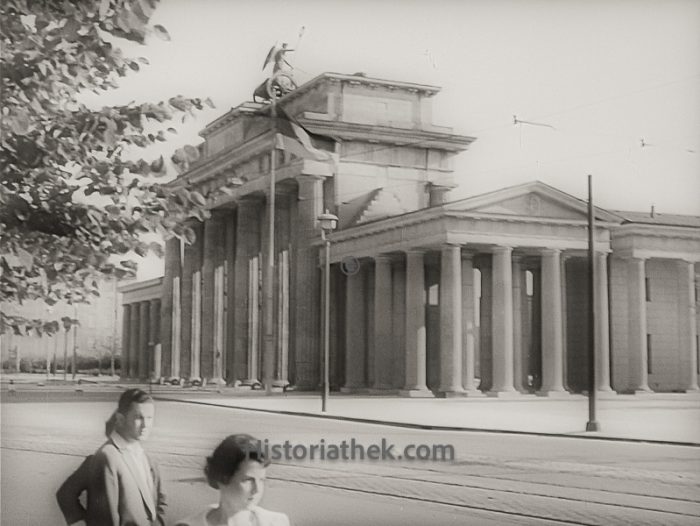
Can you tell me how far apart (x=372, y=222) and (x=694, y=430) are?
4924 millimetres

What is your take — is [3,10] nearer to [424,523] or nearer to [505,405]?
[424,523]

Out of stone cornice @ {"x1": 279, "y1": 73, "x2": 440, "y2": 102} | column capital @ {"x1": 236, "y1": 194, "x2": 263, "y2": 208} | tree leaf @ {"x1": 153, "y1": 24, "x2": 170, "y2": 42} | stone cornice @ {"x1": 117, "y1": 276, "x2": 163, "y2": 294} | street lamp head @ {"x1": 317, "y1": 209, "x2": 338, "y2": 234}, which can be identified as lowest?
stone cornice @ {"x1": 117, "y1": 276, "x2": 163, "y2": 294}

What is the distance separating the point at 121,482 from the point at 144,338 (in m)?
5.59

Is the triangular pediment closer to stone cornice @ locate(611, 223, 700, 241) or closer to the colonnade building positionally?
the colonnade building

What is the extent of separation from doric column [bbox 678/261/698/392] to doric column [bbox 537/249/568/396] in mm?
2158

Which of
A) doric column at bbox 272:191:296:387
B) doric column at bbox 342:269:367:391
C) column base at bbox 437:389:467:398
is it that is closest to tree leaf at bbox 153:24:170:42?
doric column at bbox 272:191:296:387

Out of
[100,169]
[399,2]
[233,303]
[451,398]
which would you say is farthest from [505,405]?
[100,169]

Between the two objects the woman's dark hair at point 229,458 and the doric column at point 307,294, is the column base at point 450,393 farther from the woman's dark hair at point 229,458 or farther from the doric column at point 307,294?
the woman's dark hair at point 229,458

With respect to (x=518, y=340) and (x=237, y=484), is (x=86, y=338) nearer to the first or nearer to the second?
(x=237, y=484)

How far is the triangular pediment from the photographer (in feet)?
43.7

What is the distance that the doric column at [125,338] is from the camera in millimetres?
11245

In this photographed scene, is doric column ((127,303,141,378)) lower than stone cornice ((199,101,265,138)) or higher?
lower

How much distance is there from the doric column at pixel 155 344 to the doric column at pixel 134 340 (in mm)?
256

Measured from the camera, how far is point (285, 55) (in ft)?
36.9
